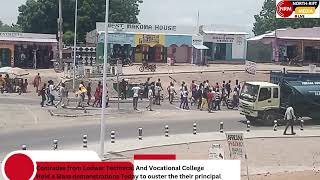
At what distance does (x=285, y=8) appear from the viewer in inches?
738

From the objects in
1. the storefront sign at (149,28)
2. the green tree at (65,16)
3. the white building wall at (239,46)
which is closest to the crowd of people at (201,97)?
the storefront sign at (149,28)

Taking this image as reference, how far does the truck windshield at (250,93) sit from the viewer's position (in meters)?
27.7

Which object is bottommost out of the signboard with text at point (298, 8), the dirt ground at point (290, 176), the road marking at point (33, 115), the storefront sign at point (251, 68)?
the dirt ground at point (290, 176)

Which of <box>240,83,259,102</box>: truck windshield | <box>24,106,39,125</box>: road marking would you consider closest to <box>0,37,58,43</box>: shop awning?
<box>24,106,39,125</box>: road marking

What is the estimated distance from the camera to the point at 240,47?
62.9 metres

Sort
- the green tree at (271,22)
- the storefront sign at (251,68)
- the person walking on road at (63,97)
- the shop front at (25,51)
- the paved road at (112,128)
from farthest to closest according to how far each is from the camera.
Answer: the green tree at (271,22), the shop front at (25,51), the storefront sign at (251,68), the person walking on road at (63,97), the paved road at (112,128)

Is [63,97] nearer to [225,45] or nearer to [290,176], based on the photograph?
[290,176]

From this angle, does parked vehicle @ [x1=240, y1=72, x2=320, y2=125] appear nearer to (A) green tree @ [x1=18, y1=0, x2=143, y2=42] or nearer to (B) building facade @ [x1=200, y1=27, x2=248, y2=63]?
(B) building facade @ [x1=200, y1=27, x2=248, y2=63]

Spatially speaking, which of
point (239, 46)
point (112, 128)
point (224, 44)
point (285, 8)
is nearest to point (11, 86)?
point (112, 128)

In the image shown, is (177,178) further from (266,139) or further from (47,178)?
(266,139)

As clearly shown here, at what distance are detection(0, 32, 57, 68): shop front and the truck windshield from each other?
106 ft

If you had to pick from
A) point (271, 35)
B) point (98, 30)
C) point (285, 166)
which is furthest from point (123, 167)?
point (271, 35)

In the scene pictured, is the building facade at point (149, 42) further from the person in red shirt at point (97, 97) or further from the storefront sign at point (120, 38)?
the person in red shirt at point (97, 97)

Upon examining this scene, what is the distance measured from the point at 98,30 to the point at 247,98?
3225cm
